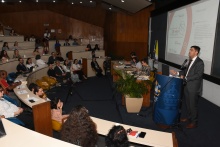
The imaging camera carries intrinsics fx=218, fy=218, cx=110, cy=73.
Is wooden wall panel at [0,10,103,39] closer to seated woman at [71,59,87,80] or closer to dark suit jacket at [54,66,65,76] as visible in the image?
seated woman at [71,59,87,80]

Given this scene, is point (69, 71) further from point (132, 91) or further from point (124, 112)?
point (132, 91)

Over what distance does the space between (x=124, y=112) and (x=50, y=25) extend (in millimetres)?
13830

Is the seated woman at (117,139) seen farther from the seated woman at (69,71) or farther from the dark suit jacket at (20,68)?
the seated woman at (69,71)

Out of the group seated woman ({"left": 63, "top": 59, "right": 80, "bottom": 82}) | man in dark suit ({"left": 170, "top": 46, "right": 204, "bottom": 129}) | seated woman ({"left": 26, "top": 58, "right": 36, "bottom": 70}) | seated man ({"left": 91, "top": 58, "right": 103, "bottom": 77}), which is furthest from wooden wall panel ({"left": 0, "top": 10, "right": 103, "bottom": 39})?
man in dark suit ({"left": 170, "top": 46, "right": 204, "bottom": 129})

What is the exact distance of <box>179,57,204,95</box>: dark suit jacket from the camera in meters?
4.38

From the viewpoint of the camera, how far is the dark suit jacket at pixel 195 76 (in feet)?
14.4

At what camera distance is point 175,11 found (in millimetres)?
8781

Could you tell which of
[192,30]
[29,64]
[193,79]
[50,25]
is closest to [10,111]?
[193,79]

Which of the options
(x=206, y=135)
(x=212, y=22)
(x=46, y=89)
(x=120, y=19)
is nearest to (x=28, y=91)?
(x=46, y=89)

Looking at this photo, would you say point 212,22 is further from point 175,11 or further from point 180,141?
point 180,141

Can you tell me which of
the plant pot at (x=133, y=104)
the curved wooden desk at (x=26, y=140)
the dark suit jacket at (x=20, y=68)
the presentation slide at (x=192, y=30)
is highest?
the presentation slide at (x=192, y=30)

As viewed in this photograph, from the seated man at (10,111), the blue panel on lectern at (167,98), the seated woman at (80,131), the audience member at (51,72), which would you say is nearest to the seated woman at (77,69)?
the audience member at (51,72)

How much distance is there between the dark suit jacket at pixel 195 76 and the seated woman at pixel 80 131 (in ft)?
9.84

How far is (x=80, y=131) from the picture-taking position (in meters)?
2.01
